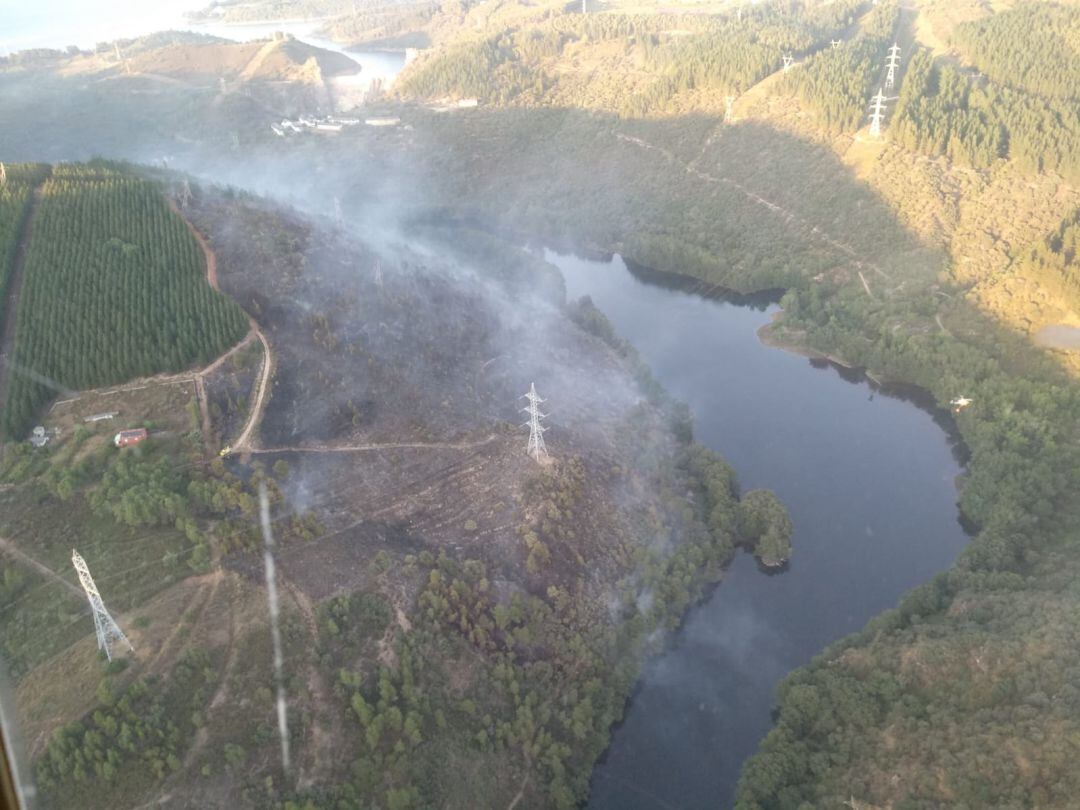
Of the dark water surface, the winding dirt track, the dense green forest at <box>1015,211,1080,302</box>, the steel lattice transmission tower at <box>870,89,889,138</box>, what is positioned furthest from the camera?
the steel lattice transmission tower at <box>870,89,889,138</box>

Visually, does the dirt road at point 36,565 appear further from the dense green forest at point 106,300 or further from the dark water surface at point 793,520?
the dark water surface at point 793,520

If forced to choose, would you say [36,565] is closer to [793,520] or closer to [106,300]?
[106,300]

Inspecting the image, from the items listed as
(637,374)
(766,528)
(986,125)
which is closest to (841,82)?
(986,125)

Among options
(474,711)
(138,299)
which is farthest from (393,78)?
(474,711)

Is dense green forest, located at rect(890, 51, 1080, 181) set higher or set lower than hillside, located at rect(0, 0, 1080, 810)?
higher

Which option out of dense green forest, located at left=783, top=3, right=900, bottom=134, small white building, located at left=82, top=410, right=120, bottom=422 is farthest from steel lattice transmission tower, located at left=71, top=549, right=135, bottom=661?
dense green forest, located at left=783, top=3, right=900, bottom=134

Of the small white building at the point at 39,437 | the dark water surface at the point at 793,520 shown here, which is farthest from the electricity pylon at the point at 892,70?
the small white building at the point at 39,437

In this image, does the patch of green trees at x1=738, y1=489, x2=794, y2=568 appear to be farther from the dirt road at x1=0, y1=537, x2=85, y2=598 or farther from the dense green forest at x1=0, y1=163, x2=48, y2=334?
the dense green forest at x1=0, y1=163, x2=48, y2=334
